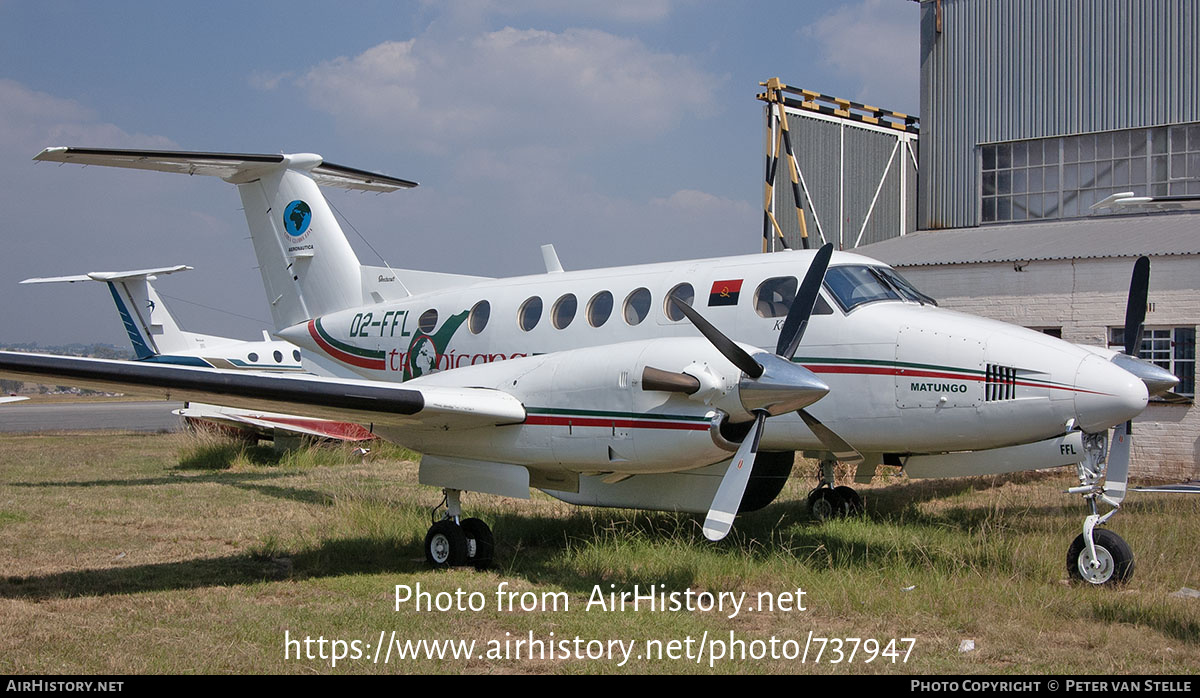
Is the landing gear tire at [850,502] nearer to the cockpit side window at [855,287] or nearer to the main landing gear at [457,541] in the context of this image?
the cockpit side window at [855,287]

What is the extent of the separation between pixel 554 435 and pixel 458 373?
1.54 m

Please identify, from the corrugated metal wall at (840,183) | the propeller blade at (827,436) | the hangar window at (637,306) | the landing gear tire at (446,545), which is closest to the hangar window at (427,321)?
the hangar window at (637,306)

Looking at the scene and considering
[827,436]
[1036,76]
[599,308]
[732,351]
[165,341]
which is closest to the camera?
[732,351]

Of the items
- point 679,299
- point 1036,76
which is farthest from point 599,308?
point 1036,76

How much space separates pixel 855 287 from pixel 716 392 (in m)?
2.21

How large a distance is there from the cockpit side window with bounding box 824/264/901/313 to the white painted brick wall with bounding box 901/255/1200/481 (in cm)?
804

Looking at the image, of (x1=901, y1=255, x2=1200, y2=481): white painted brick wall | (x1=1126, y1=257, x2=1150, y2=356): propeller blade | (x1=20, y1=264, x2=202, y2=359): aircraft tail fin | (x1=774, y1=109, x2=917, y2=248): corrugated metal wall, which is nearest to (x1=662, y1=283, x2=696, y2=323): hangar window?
(x1=1126, y1=257, x2=1150, y2=356): propeller blade

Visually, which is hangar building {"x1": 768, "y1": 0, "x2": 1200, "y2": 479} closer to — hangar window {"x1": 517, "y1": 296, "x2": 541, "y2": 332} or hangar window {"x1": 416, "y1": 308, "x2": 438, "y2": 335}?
hangar window {"x1": 517, "y1": 296, "x2": 541, "y2": 332}

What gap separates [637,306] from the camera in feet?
30.9

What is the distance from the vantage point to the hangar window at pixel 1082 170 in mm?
17922

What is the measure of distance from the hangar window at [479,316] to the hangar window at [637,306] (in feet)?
6.04

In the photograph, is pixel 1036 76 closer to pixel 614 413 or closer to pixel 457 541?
pixel 614 413

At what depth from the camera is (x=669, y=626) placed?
6.75 meters
